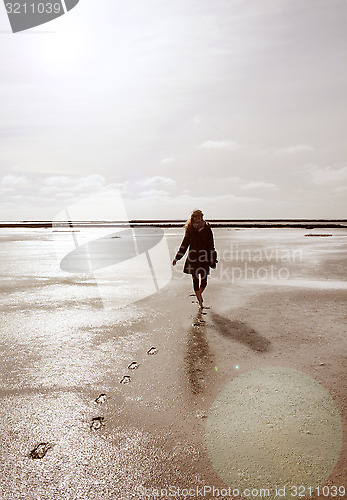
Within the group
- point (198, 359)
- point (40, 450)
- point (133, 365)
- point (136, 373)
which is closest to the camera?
point (40, 450)

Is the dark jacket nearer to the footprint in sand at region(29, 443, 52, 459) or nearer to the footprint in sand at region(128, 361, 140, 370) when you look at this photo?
the footprint in sand at region(128, 361, 140, 370)

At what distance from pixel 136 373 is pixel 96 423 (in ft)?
3.91

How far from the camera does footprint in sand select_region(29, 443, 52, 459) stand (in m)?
2.91

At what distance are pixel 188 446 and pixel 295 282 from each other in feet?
29.3

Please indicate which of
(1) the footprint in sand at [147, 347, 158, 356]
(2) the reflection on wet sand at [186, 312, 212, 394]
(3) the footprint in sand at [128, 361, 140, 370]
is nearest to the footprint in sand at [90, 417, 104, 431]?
(2) the reflection on wet sand at [186, 312, 212, 394]

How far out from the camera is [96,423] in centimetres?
339

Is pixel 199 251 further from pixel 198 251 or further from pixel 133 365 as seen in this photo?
pixel 133 365

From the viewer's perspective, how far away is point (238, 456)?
9.57ft

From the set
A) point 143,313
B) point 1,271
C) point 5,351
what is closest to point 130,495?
point 5,351

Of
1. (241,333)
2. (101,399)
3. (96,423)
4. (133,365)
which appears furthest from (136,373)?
(241,333)

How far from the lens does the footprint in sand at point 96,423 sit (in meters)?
3.32

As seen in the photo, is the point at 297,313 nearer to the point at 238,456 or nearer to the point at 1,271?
the point at 238,456

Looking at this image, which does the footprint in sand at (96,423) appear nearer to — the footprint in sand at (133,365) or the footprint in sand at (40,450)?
the footprint in sand at (40,450)

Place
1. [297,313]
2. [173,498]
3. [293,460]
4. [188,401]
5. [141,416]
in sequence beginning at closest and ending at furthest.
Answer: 1. [173,498]
2. [293,460]
3. [141,416]
4. [188,401]
5. [297,313]
